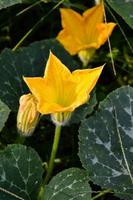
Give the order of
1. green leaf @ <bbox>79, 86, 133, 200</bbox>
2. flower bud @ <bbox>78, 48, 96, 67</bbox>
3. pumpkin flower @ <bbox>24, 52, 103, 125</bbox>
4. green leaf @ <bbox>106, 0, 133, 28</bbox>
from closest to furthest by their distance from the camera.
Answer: pumpkin flower @ <bbox>24, 52, 103, 125</bbox> → green leaf @ <bbox>79, 86, 133, 200</bbox> → green leaf @ <bbox>106, 0, 133, 28</bbox> → flower bud @ <bbox>78, 48, 96, 67</bbox>

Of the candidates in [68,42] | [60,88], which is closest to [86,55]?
[68,42]

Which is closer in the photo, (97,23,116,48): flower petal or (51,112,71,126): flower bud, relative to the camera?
(51,112,71,126): flower bud

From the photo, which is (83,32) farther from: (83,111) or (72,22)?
(83,111)

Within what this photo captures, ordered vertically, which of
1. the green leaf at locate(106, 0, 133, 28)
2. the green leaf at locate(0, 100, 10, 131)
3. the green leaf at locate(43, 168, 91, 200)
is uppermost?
the green leaf at locate(106, 0, 133, 28)

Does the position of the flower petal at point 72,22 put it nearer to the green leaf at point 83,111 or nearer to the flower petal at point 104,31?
the flower petal at point 104,31

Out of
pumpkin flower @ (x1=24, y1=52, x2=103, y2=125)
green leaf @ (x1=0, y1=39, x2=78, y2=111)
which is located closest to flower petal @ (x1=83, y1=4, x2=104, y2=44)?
green leaf @ (x1=0, y1=39, x2=78, y2=111)

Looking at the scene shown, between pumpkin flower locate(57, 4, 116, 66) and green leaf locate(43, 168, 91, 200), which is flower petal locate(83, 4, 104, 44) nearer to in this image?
pumpkin flower locate(57, 4, 116, 66)
